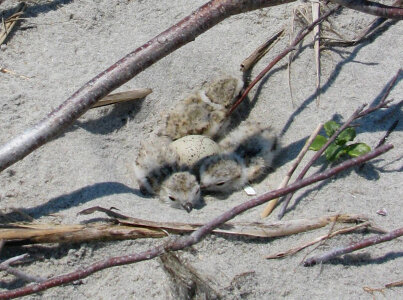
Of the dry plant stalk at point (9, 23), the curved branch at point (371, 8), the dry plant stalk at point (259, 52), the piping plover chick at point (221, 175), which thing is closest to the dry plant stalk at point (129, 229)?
the piping plover chick at point (221, 175)

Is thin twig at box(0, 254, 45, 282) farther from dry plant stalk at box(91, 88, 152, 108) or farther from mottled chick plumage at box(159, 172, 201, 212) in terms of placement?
dry plant stalk at box(91, 88, 152, 108)

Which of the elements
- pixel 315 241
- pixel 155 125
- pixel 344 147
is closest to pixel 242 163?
pixel 155 125

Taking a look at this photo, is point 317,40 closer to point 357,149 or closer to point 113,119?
point 357,149

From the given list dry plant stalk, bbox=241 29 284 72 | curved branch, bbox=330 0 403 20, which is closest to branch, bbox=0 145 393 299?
curved branch, bbox=330 0 403 20

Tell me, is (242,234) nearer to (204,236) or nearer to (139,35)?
(204,236)

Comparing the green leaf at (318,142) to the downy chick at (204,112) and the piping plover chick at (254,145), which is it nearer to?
the piping plover chick at (254,145)

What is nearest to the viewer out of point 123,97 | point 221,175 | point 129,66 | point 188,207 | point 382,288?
point 382,288
